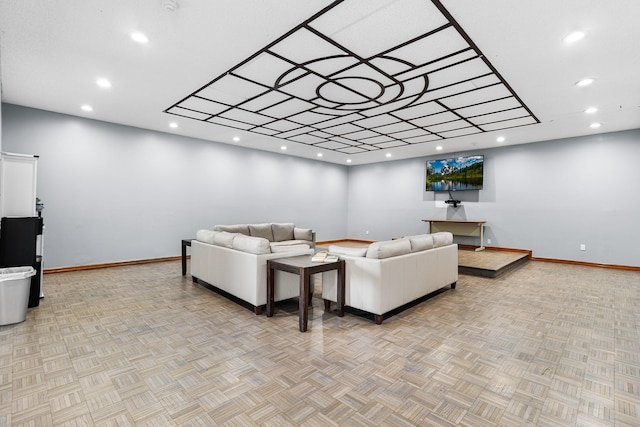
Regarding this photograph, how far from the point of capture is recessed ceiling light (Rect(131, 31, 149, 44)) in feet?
9.81

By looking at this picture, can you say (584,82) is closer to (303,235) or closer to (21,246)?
(303,235)

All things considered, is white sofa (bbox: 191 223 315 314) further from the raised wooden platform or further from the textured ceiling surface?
the raised wooden platform

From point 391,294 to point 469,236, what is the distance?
19.7 feet

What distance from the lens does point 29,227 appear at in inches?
148

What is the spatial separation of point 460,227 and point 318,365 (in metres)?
7.21

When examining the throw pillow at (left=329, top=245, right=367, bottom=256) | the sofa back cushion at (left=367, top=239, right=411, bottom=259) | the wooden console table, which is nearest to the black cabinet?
the throw pillow at (left=329, top=245, right=367, bottom=256)

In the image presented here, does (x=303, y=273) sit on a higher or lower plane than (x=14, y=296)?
higher

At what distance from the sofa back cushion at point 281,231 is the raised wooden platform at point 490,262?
12.4 feet

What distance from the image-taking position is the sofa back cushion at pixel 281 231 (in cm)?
719

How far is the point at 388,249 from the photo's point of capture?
346 cm

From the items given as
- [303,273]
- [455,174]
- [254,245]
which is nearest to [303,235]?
[254,245]

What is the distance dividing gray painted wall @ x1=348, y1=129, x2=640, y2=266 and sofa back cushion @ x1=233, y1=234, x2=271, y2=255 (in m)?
6.80

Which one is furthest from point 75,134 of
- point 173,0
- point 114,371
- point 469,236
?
point 469,236

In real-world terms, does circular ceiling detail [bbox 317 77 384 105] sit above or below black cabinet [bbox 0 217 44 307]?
above
